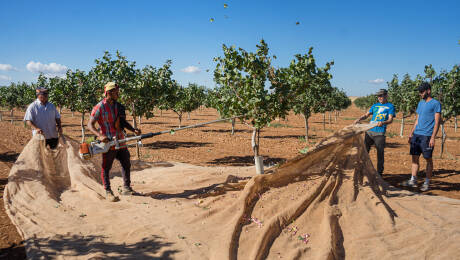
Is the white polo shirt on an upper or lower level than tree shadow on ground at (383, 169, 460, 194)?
upper

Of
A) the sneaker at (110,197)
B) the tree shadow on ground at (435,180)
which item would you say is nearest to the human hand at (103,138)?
the sneaker at (110,197)

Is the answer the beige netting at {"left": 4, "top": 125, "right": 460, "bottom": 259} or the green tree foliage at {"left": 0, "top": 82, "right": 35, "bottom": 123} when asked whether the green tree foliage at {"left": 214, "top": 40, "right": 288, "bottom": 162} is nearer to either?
the beige netting at {"left": 4, "top": 125, "right": 460, "bottom": 259}

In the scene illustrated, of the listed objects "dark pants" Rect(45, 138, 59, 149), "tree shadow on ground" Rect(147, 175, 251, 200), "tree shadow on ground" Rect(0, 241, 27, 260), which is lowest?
"tree shadow on ground" Rect(0, 241, 27, 260)

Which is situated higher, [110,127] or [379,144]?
[110,127]

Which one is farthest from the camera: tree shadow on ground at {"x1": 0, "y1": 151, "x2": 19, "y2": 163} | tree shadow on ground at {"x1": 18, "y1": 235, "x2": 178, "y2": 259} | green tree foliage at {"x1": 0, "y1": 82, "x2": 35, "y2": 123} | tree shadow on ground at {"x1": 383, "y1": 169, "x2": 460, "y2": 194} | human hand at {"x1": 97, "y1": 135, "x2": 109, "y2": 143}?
green tree foliage at {"x1": 0, "y1": 82, "x2": 35, "y2": 123}

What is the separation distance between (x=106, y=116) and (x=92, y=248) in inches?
101

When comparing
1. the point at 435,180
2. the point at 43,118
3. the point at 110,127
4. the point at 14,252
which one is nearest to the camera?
the point at 14,252

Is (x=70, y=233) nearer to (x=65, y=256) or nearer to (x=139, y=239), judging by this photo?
(x=65, y=256)

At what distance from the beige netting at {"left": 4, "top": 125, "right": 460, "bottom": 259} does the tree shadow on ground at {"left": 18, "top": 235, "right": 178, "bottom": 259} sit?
0.01m

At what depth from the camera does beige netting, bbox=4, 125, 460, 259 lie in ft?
12.4

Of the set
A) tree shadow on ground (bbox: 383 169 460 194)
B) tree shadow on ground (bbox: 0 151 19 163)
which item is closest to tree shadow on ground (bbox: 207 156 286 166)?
tree shadow on ground (bbox: 383 169 460 194)

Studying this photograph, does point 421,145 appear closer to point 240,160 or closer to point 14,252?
point 240,160

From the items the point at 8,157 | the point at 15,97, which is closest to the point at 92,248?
the point at 8,157

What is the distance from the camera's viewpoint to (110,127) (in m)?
5.52
